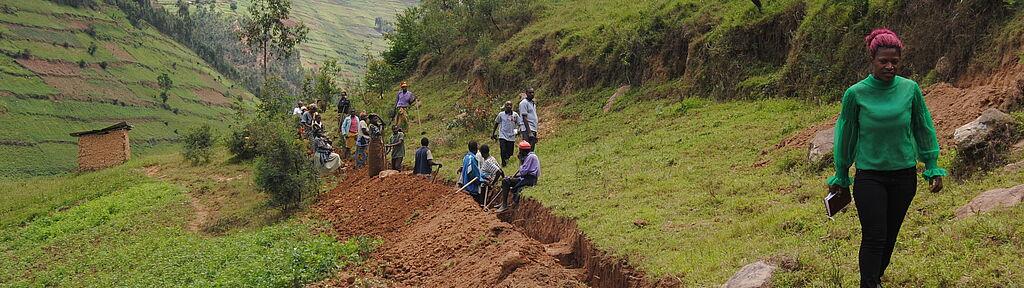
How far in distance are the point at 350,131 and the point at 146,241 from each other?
5960 mm

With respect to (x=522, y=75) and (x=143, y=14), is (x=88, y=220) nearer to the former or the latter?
(x=522, y=75)

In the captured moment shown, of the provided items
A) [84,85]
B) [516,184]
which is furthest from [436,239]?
[84,85]

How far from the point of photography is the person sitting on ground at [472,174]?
12461 millimetres

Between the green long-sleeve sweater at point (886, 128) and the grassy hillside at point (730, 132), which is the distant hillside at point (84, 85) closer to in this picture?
the grassy hillside at point (730, 132)

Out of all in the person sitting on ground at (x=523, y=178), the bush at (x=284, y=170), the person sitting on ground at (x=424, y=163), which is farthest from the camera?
the bush at (x=284, y=170)

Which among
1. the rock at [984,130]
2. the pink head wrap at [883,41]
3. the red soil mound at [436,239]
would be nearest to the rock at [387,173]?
the red soil mound at [436,239]

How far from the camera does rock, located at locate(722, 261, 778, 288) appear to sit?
16.8ft

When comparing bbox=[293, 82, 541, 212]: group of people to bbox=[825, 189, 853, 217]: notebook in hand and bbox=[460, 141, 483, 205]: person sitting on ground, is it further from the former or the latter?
bbox=[825, 189, 853, 217]: notebook in hand

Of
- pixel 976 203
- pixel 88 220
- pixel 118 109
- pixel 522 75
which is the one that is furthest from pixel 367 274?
pixel 118 109

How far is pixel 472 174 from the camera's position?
1260 cm

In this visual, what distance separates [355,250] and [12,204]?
2142 cm

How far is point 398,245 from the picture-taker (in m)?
11.3

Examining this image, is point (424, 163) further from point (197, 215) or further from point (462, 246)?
point (197, 215)

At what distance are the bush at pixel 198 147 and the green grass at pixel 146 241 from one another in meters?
0.70
